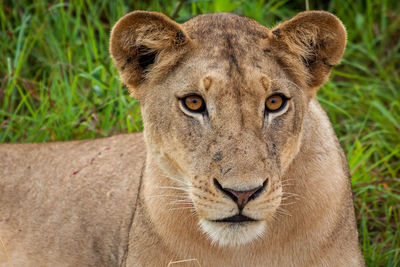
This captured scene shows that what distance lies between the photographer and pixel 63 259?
3.57 m

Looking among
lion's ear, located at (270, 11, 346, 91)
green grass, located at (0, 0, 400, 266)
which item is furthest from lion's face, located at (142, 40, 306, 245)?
green grass, located at (0, 0, 400, 266)

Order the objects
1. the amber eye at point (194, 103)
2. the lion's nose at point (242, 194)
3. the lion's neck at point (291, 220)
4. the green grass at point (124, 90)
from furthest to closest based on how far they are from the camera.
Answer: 1. the green grass at point (124, 90)
2. the lion's neck at point (291, 220)
3. the amber eye at point (194, 103)
4. the lion's nose at point (242, 194)

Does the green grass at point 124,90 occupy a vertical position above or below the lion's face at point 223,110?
below

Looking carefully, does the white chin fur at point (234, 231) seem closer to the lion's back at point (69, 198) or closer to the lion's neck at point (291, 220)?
the lion's neck at point (291, 220)

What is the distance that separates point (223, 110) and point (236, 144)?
124 millimetres

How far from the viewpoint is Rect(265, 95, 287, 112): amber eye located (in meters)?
2.45

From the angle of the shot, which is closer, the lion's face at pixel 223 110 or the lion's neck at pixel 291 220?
the lion's face at pixel 223 110

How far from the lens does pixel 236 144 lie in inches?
91.8

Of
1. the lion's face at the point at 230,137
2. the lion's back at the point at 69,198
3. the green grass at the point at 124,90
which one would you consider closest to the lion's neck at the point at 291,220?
the lion's face at the point at 230,137

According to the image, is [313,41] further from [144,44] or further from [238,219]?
[238,219]

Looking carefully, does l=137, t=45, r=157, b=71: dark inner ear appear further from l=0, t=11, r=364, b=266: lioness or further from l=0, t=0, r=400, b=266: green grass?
l=0, t=0, r=400, b=266: green grass

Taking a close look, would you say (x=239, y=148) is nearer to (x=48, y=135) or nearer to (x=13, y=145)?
(x=13, y=145)

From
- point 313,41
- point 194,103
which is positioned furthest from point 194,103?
point 313,41

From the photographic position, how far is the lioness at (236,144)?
235 cm
